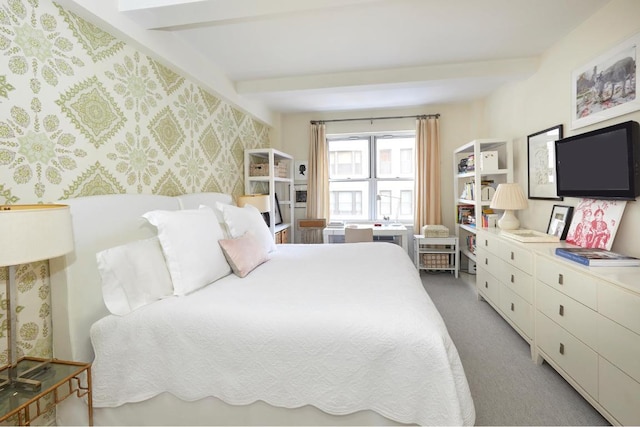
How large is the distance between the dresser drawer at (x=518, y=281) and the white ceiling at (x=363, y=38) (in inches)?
77.6

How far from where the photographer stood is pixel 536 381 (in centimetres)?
203

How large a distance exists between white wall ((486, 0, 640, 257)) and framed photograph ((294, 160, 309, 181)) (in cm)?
275

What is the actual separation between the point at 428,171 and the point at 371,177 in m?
0.88

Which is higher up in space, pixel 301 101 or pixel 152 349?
pixel 301 101

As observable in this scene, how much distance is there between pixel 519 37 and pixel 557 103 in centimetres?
67

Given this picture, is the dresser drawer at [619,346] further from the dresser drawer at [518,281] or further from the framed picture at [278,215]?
the framed picture at [278,215]

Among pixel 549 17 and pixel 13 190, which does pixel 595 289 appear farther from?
pixel 13 190

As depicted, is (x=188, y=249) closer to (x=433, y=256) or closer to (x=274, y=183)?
(x=274, y=183)

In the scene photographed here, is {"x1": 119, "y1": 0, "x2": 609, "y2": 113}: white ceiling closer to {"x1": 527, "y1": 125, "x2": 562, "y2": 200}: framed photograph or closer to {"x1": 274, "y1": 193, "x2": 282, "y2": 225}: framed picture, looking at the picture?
{"x1": 527, "y1": 125, "x2": 562, "y2": 200}: framed photograph

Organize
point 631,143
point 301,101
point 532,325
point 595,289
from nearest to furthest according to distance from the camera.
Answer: point 595,289, point 631,143, point 532,325, point 301,101

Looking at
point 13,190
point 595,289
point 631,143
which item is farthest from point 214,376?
point 631,143

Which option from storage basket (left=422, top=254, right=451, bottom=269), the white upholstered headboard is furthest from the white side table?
the white upholstered headboard

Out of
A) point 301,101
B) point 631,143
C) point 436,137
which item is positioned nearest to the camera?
point 631,143

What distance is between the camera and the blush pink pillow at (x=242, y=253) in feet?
6.93
